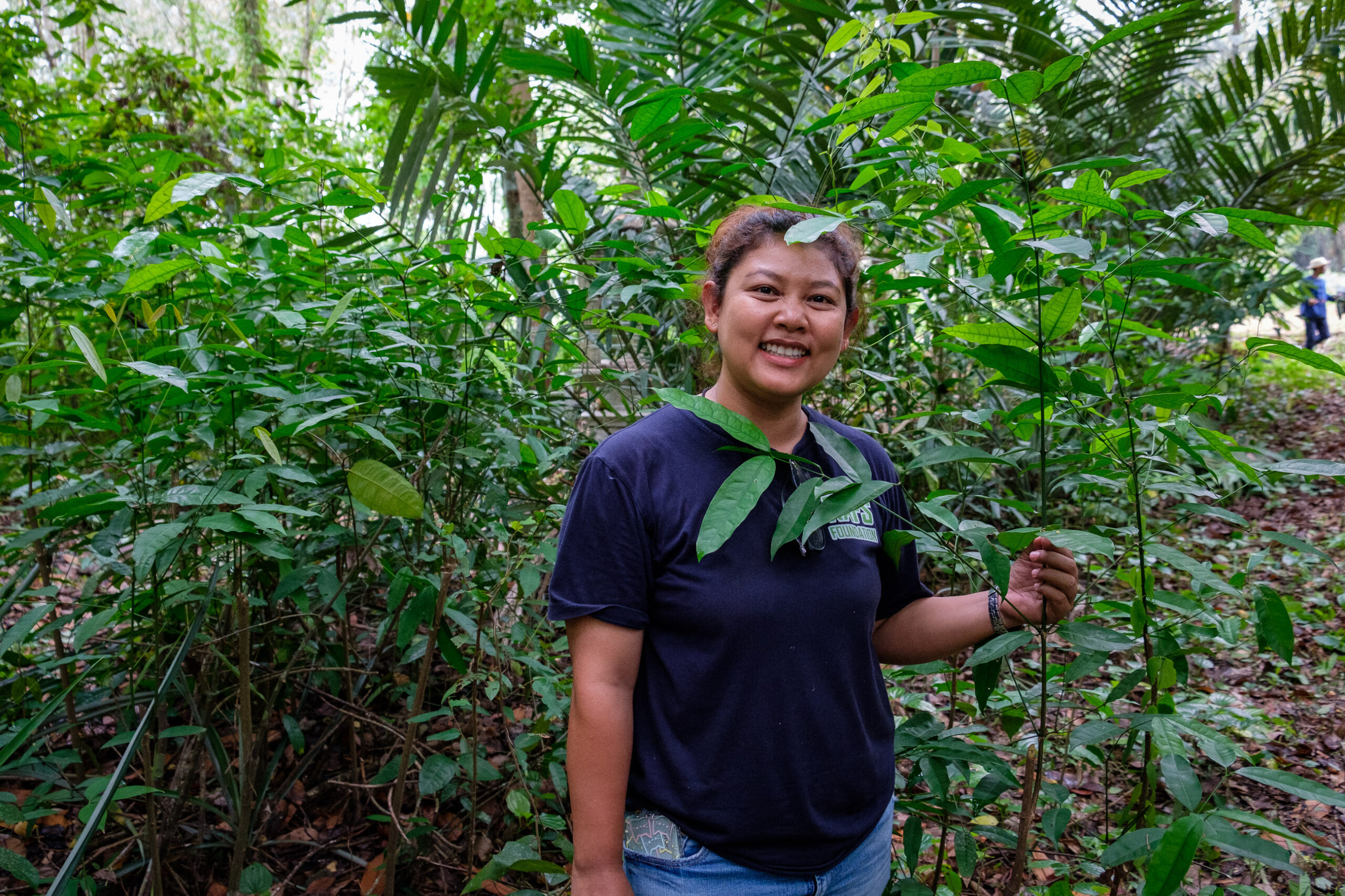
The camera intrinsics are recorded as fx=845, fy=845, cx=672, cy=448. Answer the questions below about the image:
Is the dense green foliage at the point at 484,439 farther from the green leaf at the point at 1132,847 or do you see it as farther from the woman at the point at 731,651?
the woman at the point at 731,651

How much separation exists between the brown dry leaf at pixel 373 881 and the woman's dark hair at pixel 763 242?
62.9 inches

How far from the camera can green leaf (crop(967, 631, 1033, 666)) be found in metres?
1.26


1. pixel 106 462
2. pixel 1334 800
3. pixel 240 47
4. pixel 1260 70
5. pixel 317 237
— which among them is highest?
pixel 240 47

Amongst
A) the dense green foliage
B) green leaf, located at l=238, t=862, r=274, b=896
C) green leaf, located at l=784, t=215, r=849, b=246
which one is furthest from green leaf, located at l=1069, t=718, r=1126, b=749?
green leaf, located at l=238, t=862, r=274, b=896

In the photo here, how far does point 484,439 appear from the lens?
1.88m

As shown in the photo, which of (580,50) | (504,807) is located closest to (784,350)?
(580,50)

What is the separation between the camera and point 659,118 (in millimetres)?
1856

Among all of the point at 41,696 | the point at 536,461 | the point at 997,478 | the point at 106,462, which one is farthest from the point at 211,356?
the point at 997,478

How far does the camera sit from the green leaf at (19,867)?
4.92 feet

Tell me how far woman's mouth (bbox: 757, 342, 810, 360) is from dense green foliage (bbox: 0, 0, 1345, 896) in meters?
0.21

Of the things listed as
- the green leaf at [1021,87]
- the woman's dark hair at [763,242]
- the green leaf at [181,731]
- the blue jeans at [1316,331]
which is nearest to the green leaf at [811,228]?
the green leaf at [1021,87]

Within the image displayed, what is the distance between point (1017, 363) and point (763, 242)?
46cm

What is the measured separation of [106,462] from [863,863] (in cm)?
163

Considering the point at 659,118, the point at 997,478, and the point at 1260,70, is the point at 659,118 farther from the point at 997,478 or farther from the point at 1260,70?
the point at 1260,70
